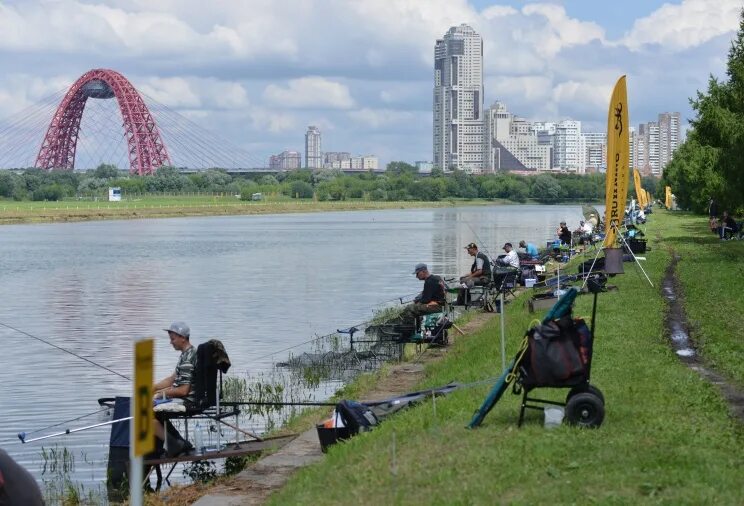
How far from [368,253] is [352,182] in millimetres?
128595

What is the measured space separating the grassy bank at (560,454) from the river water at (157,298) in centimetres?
391

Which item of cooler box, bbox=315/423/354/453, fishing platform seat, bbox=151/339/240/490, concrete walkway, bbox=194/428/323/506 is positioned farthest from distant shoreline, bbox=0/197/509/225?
cooler box, bbox=315/423/354/453

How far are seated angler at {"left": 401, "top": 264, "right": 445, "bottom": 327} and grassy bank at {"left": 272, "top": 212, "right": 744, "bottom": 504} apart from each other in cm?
598

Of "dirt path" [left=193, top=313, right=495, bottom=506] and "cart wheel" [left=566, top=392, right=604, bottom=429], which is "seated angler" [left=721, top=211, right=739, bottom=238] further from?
"cart wheel" [left=566, top=392, right=604, bottom=429]

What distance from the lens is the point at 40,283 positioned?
4075cm

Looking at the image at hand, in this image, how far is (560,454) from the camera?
8.56 meters

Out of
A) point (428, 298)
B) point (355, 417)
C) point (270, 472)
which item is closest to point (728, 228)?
point (428, 298)

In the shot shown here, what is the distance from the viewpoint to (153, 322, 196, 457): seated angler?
1180 centimetres

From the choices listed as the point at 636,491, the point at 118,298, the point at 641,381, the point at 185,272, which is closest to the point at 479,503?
the point at 636,491

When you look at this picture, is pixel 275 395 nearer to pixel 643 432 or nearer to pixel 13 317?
pixel 643 432

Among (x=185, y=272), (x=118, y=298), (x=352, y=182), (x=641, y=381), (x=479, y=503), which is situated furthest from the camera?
(x=352, y=182)

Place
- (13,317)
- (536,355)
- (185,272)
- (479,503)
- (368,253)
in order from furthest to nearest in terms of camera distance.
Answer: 1. (368,253)
2. (185,272)
3. (13,317)
4. (536,355)
5. (479,503)

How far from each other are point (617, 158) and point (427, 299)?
6139 millimetres

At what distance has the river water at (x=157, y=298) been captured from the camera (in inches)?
687
